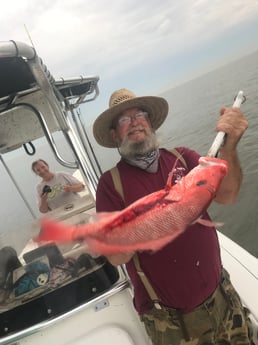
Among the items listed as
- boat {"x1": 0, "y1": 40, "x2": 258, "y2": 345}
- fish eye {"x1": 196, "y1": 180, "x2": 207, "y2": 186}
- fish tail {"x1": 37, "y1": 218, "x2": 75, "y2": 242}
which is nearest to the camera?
fish tail {"x1": 37, "y1": 218, "x2": 75, "y2": 242}

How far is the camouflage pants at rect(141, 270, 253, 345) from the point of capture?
2.16 m

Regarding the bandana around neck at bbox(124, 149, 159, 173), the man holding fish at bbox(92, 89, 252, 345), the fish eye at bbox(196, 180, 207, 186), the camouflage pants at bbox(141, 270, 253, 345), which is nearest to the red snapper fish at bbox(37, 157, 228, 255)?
the fish eye at bbox(196, 180, 207, 186)

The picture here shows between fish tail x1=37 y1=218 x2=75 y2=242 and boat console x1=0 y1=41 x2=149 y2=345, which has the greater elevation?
fish tail x1=37 y1=218 x2=75 y2=242

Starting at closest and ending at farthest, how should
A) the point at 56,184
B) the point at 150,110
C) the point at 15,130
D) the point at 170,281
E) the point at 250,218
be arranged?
the point at 170,281, the point at 150,110, the point at 15,130, the point at 56,184, the point at 250,218

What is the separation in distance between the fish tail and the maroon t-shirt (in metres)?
0.88

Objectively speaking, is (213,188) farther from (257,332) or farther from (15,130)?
(15,130)

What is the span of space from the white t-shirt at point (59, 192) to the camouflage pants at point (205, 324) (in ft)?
9.69

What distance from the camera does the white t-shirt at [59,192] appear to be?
5.21 metres

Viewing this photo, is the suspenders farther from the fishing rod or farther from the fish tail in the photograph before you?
the fish tail

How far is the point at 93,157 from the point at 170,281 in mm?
3270

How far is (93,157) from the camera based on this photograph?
514 centimetres

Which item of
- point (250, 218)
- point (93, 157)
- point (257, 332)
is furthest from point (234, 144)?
point (250, 218)

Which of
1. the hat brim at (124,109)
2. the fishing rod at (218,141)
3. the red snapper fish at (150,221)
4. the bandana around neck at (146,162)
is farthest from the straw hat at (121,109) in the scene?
the red snapper fish at (150,221)

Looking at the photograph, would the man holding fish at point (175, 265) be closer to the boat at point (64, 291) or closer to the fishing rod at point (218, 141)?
the fishing rod at point (218, 141)
